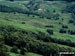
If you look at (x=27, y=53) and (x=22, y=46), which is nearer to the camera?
(x=27, y=53)

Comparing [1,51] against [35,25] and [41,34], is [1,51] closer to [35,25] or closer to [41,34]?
[41,34]

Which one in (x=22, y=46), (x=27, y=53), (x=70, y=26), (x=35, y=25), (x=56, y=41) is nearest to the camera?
(x=27, y=53)

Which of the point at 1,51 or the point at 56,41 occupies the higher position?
the point at 1,51

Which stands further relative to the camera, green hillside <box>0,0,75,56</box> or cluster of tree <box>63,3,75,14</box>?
cluster of tree <box>63,3,75,14</box>

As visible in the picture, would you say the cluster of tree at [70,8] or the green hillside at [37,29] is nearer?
the green hillside at [37,29]

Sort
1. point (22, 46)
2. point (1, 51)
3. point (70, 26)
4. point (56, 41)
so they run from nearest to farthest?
point (1, 51)
point (22, 46)
point (56, 41)
point (70, 26)

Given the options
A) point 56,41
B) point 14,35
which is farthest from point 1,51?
point 56,41

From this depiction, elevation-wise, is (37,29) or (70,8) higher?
(37,29)

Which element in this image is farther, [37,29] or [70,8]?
[70,8]
